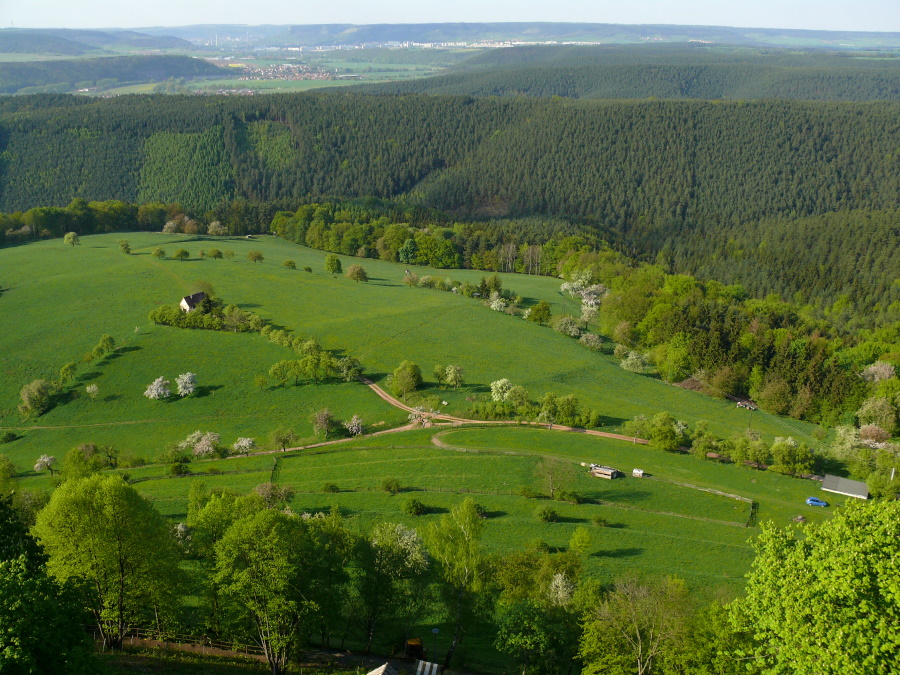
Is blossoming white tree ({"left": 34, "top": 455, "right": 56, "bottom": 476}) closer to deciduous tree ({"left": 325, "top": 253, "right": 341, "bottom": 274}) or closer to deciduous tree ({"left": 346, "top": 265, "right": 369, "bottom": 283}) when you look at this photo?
deciduous tree ({"left": 346, "top": 265, "right": 369, "bottom": 283})

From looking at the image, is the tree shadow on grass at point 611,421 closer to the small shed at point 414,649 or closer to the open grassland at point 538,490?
the open grassland at point 538,490

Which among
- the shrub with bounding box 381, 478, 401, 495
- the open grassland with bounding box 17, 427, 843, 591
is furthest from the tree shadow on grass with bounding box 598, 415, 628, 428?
the shrub with bounding box 381, 478, 401, 495

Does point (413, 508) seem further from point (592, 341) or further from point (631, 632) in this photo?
point (592, 341)

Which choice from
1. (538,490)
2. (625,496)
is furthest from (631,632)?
(625,496)

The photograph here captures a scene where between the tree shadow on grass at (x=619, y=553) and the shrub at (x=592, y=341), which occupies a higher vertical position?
the shrub at (x=592, y=341)

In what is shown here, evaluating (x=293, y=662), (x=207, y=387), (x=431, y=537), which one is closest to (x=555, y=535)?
(x=431, y=537)

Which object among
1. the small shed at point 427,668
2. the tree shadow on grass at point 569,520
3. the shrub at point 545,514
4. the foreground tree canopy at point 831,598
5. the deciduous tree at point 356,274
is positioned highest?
the foreground tree canopy at point 831,598

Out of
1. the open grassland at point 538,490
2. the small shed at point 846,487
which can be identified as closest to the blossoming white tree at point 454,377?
the open grassland at point 538,490

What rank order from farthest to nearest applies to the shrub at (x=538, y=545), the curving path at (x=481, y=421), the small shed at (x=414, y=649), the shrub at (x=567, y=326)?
the shrub at (x=567, y=326)
the curving path at (x=481, y=421)
the shrub at (x=538, y=545)
the small shed at (x=414, y=649)
